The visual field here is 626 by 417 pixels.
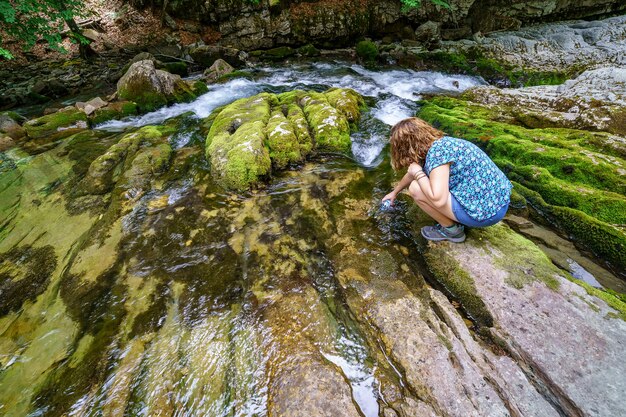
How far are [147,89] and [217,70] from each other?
447 cm

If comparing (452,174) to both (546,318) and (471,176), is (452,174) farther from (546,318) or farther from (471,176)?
(546,318)

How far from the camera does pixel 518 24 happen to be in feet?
59.8

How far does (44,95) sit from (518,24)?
25856 mm

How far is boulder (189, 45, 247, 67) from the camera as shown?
15172 millimetres

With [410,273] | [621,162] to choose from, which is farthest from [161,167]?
[621,162]

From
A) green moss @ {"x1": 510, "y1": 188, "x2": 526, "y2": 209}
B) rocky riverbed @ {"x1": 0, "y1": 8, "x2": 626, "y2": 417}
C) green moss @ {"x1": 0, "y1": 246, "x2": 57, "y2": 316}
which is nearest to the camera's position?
rocky riverbed @ {"x1": 0, "y1": 8, "x2": 626, "y2": 417}

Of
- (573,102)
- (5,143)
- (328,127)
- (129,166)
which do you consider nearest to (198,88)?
(5,143)

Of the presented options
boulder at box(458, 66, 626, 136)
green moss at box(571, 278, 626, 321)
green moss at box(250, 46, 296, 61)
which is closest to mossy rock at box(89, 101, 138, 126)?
green moss at box(250, 46, 296, 61)

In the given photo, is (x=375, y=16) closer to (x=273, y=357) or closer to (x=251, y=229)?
(x=251, y=229)

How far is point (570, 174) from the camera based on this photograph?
4.91 metres

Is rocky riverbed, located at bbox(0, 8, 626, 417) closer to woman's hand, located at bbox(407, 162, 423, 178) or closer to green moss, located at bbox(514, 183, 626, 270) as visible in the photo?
green moss, located at bbox(514, 183, 626, 270)

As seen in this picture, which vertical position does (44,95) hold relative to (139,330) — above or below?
above

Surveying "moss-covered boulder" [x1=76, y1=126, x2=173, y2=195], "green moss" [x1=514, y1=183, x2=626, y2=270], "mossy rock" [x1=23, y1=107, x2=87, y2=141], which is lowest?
"green moss" [x1=514, y1=183, x2=626, y2=270]

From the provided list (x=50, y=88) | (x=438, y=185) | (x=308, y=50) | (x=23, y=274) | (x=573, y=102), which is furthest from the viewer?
(x=308, y=50)
